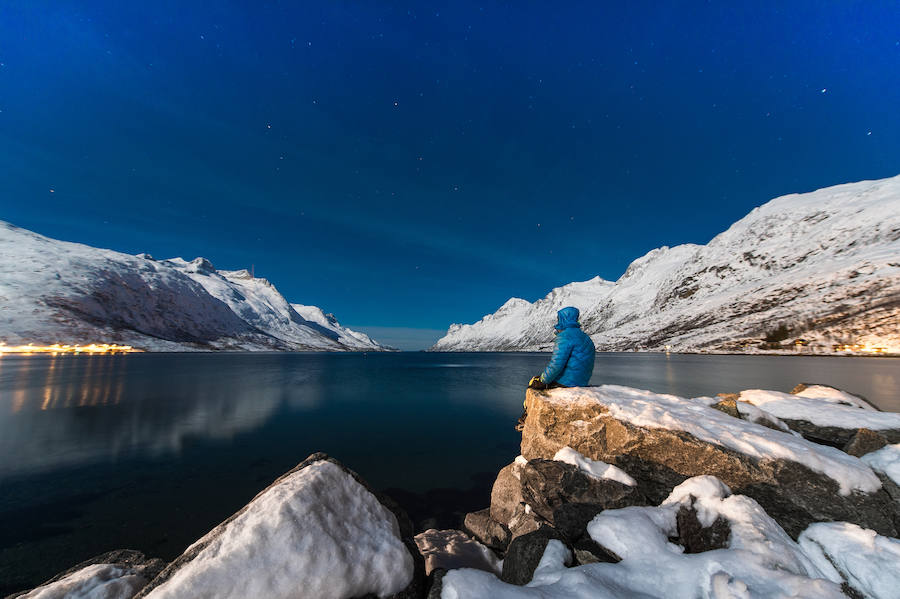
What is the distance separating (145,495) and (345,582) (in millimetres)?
13874

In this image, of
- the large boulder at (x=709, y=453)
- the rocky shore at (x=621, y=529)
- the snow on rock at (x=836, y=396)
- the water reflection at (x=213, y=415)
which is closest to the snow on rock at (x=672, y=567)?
the rocky shore at (x=621, y=529)

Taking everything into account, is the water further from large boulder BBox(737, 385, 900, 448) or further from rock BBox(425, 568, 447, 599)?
large boulder BBox(737, 385, 900, 448)

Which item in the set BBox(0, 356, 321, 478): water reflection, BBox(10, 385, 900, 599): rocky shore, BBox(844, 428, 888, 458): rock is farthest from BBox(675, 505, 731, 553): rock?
BBox(0, 356, 321, 478): water reflection

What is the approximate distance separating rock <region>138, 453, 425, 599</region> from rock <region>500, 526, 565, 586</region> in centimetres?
167

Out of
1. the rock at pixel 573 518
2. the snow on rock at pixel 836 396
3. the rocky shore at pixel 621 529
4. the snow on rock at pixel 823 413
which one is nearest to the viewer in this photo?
the rocky shore at pixel 621 529

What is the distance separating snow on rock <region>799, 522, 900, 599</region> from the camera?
4.08m

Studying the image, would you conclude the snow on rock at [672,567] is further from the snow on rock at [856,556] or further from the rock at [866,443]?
the rock at [866,443]

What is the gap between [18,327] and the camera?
110 metres

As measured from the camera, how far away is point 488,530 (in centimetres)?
925

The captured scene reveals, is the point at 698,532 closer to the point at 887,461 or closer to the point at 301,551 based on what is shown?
the point at 887,461

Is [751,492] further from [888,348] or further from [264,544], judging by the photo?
[888,348]

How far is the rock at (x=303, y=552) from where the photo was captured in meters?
3.17

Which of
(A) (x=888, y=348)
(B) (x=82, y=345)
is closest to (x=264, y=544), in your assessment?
(A) (x=888, y=348)

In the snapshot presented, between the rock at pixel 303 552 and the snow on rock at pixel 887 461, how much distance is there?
819 centimetres
